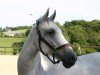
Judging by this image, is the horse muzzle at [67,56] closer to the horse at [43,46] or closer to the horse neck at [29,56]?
the horse at [43,46]

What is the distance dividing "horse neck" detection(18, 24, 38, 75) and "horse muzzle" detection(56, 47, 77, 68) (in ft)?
1.24

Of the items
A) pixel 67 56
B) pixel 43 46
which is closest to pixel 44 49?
pixel 43 46

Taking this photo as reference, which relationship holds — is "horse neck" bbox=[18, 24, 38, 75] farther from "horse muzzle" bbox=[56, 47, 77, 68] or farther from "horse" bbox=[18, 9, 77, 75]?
"horse muzzle" bbox=[56, 47, 77, 68]

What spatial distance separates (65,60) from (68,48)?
162 mm

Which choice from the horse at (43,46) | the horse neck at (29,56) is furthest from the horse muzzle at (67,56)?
the horse neck at (29,56)

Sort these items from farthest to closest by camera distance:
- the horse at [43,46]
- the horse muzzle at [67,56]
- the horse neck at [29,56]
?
the horse neck at [29,56]
the horse at [43,46]
the horse muzzle at [67,56]

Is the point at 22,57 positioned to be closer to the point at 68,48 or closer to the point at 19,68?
the point at 19,68

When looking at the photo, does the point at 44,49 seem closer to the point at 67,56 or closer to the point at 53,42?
the point at 53,42

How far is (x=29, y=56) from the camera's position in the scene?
13.7 feet

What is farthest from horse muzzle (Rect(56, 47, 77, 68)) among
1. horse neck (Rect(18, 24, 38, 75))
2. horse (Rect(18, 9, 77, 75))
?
horse neck (Rect(18, 24, 38, 75))

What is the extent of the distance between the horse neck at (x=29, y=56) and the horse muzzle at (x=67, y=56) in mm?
377

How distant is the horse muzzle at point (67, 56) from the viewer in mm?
3869

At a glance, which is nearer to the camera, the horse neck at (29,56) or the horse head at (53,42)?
the horse head at (53,42)

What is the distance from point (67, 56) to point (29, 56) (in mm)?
575
